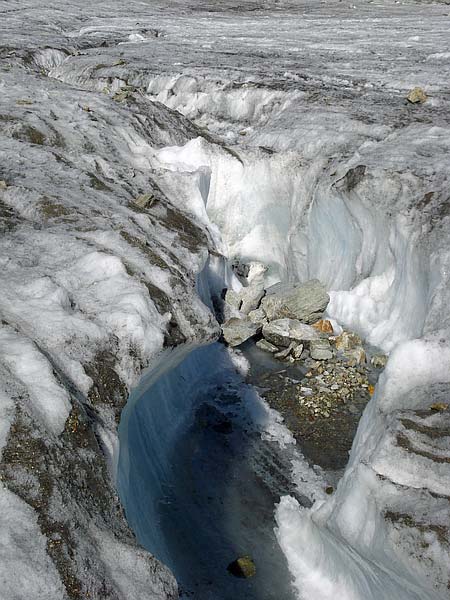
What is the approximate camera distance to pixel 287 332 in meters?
10.7

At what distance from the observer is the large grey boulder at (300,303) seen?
35.9ft

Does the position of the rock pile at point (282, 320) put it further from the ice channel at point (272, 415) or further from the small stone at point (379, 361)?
the small stone at point (379, 361)

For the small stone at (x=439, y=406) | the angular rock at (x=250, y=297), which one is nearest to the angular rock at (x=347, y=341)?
the angular rock at (x=250, y=297)

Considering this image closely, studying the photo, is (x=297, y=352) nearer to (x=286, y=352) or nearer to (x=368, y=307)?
(x=286, y=352)

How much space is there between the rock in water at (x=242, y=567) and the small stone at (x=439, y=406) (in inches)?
96.5

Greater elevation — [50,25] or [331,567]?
[50,25]

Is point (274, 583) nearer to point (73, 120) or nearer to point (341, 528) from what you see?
point (341, 528)

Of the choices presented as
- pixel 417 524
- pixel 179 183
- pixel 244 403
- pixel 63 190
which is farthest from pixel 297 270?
pixel 417 524

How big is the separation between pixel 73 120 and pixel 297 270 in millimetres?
4939

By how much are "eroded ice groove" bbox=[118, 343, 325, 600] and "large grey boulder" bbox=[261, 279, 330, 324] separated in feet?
5.97

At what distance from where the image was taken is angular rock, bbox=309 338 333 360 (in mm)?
10133

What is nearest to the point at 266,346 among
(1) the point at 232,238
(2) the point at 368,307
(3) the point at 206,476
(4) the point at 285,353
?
(4) the point at 285,353

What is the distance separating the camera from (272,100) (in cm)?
1545

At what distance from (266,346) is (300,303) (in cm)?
99
